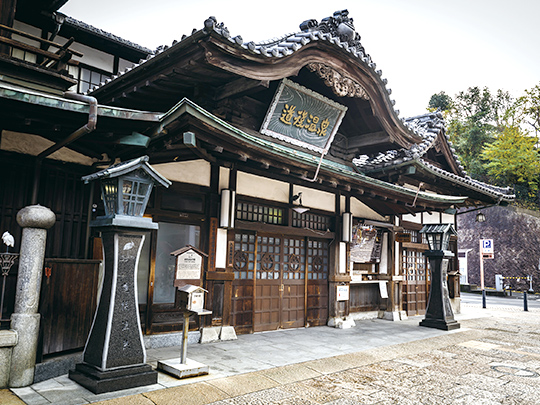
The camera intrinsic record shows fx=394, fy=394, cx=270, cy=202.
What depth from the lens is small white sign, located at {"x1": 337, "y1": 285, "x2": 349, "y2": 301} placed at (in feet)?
39.0

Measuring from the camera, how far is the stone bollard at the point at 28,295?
5.50 m

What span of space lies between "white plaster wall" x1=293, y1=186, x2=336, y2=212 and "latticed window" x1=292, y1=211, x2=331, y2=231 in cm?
30

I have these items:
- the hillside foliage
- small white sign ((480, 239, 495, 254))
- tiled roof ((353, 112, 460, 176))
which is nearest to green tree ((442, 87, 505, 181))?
the hillside foliage

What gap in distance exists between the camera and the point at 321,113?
1060cm

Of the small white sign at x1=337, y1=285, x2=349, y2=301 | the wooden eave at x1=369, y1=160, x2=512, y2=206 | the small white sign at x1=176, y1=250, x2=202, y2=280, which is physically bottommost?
the small white sign at x1=337, y1=285, x2=349, y2=301

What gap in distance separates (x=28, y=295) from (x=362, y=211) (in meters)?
10.2

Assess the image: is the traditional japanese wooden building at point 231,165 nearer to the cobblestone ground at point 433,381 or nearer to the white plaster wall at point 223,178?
the white plaster wall at point 223,178

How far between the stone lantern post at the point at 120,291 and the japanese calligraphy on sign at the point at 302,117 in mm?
4475

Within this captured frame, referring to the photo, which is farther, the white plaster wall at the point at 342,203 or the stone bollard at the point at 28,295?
the white plaster wall at the point at 342,203

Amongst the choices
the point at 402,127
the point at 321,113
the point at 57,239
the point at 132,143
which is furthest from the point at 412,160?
the point at 57,239

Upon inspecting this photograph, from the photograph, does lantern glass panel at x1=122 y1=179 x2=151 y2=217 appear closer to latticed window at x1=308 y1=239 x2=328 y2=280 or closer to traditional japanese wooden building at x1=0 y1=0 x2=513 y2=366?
traditional japanese wooden building at x1=0 y1=0 x2=513 y2=366

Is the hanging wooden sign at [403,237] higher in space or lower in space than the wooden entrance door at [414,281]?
higher

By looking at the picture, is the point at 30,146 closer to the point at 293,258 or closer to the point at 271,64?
the point at 271,64

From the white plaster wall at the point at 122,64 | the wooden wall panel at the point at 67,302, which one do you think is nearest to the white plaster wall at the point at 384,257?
the wooden wall panel at the point at 67,302
